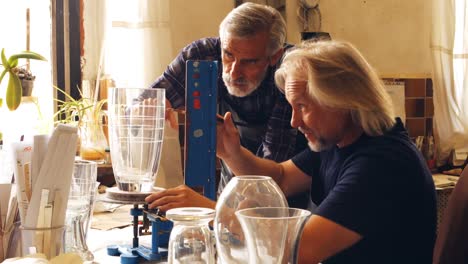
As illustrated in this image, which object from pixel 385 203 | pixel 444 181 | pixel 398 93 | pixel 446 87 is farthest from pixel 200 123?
pixel 446 87

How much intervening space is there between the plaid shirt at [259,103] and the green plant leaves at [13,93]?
0.50m

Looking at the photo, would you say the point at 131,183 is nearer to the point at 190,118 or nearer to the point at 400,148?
the point at 190,118

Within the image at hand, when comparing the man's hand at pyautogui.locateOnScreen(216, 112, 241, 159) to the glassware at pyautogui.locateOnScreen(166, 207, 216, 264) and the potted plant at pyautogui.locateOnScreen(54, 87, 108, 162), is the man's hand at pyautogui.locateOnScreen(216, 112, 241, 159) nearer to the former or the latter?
the potted plant at pyautogui.locateOnScreen(54, 87, 108, 162)

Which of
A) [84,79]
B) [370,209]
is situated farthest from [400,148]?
[84,79]

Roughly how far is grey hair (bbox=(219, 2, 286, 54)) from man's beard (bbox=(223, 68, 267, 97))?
4.4 inches

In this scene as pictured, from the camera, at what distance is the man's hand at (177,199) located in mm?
1444

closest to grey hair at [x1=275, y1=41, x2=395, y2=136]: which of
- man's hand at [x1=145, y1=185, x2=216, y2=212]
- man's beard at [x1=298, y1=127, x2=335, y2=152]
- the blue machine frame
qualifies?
man's beard at [x1=298, y1=127, x2=335, y2=152]

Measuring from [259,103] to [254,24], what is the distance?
30 centimetres

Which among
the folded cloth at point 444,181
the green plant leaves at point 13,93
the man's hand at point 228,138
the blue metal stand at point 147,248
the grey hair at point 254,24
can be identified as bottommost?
the folded cloth at point 444,181

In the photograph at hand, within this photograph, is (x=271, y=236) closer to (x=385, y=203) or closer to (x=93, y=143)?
(x=385, y=203)

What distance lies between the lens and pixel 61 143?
1106 millimetres

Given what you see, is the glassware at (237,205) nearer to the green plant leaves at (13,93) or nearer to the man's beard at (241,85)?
the man's beard at (241,85)

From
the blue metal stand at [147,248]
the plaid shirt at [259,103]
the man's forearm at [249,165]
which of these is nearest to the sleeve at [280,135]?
the plaid shirt at [259,103]

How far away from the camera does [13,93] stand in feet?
7.26
